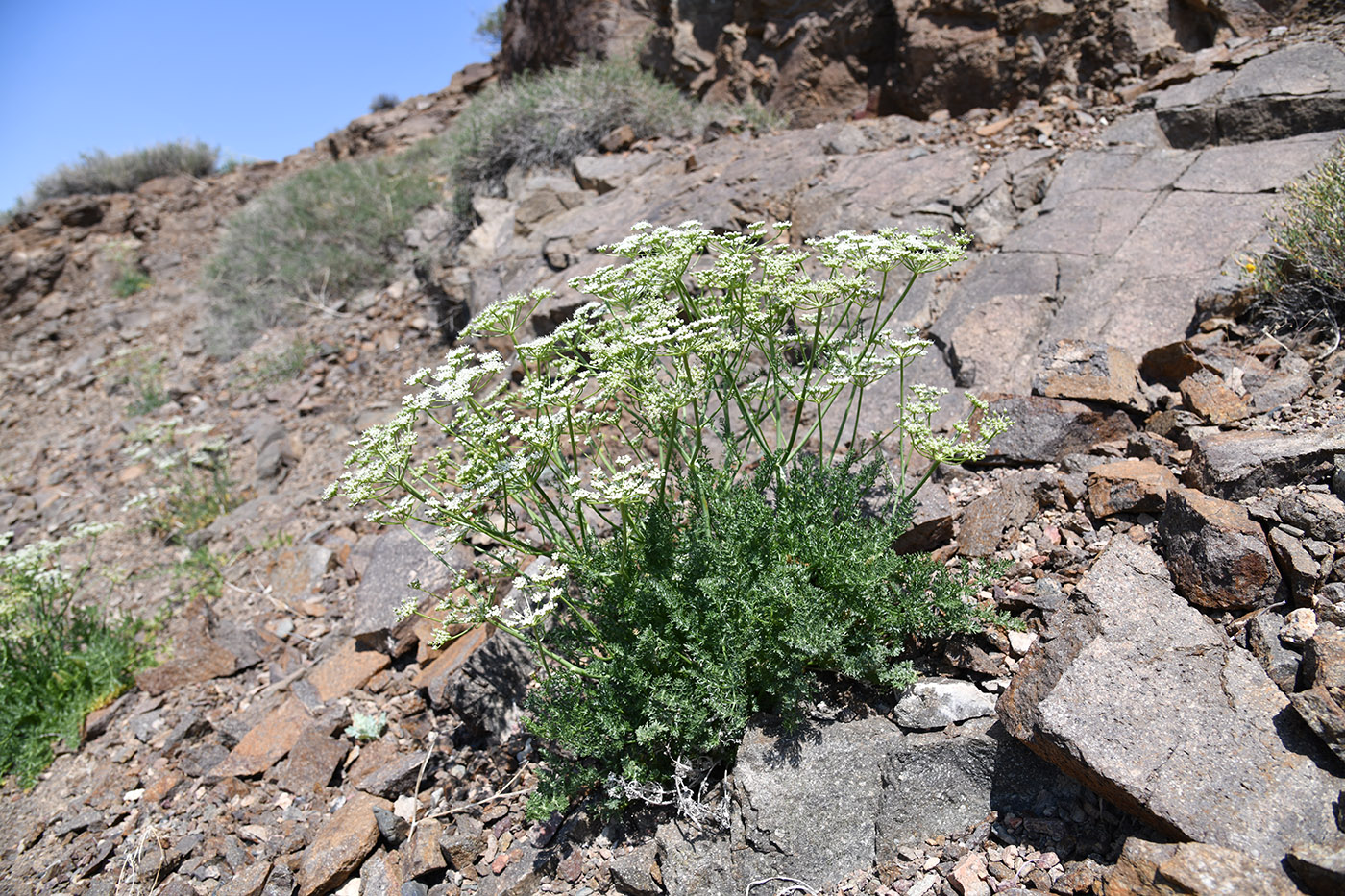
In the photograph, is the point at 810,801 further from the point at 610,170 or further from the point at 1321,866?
the point at 610,170

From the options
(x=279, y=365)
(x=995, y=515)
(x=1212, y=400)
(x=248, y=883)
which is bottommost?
(x=248, y=883)

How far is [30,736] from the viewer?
460 centimetres

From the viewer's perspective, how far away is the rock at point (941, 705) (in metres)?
2.90

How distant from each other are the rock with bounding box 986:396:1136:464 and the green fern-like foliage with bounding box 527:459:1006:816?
1124mm

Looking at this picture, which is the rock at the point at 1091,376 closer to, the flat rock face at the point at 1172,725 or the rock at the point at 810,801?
the flat rock face at the point at 1172,725

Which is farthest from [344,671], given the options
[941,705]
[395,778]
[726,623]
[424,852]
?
[941,705]

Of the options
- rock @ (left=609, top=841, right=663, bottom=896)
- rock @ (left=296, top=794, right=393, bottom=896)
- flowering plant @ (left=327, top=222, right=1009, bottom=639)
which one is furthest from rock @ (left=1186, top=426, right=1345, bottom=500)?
rock @ (left=296, top=794, right=393, bottom=896)

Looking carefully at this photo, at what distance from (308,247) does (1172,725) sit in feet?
38.3

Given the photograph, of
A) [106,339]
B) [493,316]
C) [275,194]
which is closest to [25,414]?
[106,339]

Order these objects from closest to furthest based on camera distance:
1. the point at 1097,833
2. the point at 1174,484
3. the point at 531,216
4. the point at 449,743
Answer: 1. the point at 1097,833
2. the point at 1174,484
3. the point at 449,743
4. the point at 531,216

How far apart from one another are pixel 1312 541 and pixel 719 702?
2.17 meters

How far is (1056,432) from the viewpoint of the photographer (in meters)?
3.95

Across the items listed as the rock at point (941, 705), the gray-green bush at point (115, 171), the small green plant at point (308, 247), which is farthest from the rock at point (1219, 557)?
the gray-green bush at point (115, 171)

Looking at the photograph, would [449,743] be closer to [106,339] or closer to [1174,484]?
[1174,484]
